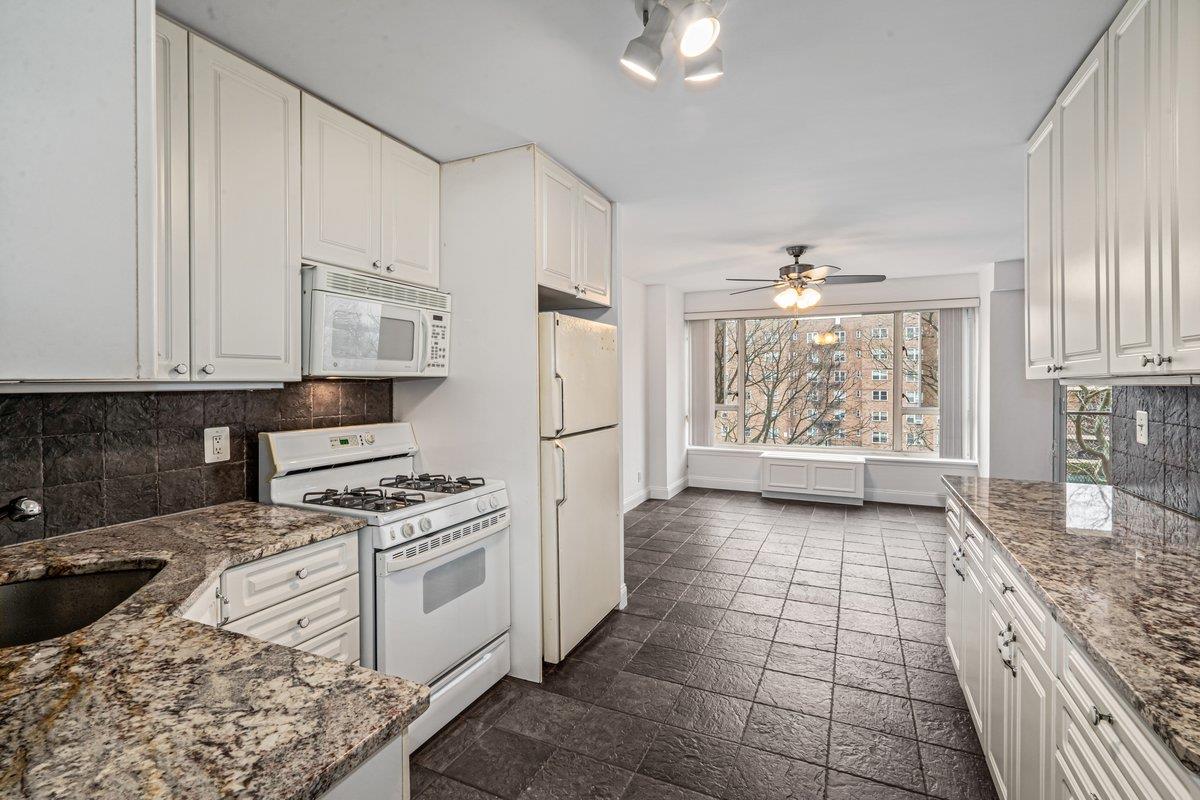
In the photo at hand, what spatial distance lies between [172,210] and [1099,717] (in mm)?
2602

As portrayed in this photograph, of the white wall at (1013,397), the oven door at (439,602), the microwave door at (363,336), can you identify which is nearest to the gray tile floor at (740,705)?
the oven door at (439,602)

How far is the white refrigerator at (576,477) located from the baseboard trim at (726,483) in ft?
12.3

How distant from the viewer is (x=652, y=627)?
10.2ft

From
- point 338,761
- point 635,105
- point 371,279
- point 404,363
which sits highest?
point 635,105

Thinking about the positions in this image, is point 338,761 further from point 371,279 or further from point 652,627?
point 652,627

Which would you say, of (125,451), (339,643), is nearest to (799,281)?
(339,643)

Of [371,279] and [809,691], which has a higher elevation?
[371,279]

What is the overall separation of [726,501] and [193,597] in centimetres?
550

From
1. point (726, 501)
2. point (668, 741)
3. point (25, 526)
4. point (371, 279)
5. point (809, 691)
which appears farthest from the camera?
point (726, 501)

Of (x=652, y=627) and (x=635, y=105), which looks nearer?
(x=635, y=105)

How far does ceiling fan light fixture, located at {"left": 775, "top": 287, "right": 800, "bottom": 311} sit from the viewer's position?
14.7ft

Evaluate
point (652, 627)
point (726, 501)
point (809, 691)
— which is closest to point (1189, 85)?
point (809, 691)

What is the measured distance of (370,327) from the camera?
227cm

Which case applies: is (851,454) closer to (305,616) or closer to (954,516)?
(954,516)
